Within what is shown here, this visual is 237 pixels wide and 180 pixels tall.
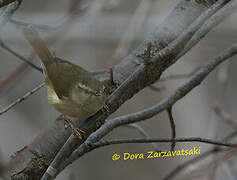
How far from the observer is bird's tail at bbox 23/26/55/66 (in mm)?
1735

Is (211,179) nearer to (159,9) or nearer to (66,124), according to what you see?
(66,124)

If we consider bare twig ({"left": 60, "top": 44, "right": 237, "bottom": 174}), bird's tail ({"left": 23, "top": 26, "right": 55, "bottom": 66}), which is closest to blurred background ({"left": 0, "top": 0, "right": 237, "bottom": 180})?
bird's tail ({"left": 23, "top": 26, "right": 55, "bottom": 66})

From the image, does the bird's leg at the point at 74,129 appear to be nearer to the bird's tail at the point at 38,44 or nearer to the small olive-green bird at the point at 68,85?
the small olive-green bird at the point at 68,85

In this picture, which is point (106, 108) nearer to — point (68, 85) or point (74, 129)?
point (74, 129)

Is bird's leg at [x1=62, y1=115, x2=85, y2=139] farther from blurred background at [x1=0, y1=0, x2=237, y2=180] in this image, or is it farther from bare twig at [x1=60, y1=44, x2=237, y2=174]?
blurred background at [x1=0, y1=0, x2=237, y2=180]

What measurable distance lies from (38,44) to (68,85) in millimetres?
277

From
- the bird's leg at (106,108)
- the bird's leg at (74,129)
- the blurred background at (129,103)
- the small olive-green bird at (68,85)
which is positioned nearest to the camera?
the bird's leg at (74,129)

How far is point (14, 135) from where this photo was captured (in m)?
3.76

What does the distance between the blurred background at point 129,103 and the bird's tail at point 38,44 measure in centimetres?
72

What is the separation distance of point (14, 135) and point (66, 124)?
2069mm

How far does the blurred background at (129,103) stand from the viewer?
3.47m

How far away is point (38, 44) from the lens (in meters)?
2.03

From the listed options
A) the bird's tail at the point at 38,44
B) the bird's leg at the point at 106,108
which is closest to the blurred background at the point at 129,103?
the bird's tail at the point at 38,44

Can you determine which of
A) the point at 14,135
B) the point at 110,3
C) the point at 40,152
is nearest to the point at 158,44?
the point at 40,152
